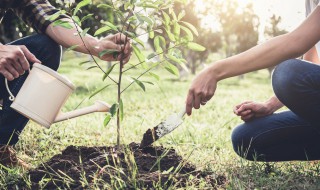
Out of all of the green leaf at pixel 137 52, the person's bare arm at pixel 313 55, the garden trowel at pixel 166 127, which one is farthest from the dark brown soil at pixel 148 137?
the person's bare arm at pixel 313 55

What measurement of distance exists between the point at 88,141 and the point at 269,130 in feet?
4.89

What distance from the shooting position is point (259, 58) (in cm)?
203

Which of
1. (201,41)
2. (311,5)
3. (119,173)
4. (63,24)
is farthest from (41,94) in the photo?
(201,41)

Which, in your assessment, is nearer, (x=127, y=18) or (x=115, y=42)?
(x=127, y=18)

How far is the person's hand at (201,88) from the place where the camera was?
6.48 ft

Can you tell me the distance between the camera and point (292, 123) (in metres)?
2.52

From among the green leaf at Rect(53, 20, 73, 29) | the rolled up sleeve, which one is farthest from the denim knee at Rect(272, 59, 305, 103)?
the rolled up sleeve

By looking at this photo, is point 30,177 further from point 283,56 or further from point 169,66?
point 283,56

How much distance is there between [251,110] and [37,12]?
1.59 meters

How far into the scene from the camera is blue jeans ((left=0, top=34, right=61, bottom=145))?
2611mm

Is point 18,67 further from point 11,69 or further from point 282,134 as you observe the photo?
point 282,134

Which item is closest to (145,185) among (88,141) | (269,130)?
(269,130)

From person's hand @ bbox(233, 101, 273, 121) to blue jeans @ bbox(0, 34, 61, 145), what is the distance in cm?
133

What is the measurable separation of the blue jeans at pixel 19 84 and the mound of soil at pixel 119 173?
0.53m
